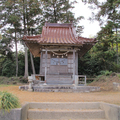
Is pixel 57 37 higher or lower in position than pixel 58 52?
higher

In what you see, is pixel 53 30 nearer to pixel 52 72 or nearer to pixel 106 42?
pixel 52 72

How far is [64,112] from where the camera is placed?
15.8 feet

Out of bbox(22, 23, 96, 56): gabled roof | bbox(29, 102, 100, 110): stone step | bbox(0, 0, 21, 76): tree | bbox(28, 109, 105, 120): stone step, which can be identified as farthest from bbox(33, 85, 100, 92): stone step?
bbox(0, 0, 21, 76): tree

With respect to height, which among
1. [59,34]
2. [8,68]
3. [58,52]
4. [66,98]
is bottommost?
[66,98]

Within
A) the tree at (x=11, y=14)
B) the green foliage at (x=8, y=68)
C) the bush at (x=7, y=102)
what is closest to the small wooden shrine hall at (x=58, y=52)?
the bush at (x=7, y=102)

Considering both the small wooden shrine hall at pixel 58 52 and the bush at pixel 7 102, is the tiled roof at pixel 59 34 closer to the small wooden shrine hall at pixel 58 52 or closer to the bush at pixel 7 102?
the small wooden shrine hall at pixel 58 52

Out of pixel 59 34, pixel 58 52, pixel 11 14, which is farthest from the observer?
pixel 11 14

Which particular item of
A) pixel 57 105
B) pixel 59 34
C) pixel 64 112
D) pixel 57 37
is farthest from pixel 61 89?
pixel 59 34

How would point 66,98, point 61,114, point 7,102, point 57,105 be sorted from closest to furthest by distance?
point 7,102, point 61,114, point 57,105, point 66,98

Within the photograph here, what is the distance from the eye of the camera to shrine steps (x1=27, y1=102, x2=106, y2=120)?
15.7 feet

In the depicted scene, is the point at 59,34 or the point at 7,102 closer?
the point at 7,102

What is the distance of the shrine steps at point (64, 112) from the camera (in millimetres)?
4777

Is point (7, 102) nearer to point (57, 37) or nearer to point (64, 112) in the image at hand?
point (64, 112)

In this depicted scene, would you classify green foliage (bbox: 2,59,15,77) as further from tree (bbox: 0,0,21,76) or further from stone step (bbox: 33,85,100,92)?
stone step (bbox: 33,85,100,92)
